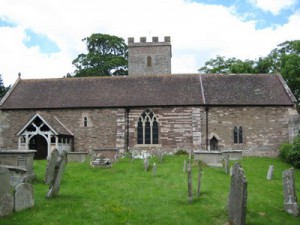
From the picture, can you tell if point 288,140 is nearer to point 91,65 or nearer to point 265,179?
point 265,179

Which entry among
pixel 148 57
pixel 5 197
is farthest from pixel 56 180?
pixel 148 57

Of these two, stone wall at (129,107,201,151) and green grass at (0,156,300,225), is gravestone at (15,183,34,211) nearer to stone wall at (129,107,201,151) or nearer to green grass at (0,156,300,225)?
green grass at (0,156,300,225)

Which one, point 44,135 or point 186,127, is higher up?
point 186,127

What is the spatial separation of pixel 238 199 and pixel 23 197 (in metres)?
5.74

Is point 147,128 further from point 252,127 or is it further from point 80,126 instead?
point 252,127

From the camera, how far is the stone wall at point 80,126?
31.7 m

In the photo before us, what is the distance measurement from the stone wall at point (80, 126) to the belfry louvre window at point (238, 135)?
384 inches

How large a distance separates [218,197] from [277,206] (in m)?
1.91

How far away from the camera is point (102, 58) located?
60.5 meters

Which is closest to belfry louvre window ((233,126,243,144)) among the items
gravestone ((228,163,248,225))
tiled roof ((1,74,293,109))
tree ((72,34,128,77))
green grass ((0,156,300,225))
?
tiled roof ((1,74,293,109))

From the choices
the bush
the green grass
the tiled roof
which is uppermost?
the tiled roof

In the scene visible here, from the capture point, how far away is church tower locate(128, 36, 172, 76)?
47906mm

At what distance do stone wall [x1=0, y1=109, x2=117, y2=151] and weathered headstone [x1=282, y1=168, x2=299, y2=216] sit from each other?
20.7 meters

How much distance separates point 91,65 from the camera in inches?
2403
